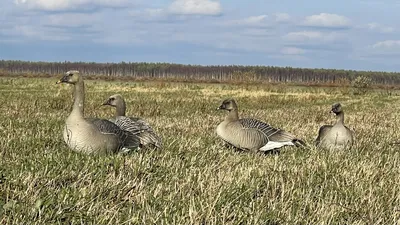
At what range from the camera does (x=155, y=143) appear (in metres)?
7.94

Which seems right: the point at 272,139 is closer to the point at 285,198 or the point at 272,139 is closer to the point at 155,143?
the point at 155,143

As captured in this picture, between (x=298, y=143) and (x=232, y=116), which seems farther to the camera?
(x=232, y=116)

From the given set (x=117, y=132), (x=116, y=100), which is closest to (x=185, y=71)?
(x=116, y=100)

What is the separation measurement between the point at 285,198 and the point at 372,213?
29.5 inches

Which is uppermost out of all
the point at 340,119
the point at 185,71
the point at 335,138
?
the point at 340,119

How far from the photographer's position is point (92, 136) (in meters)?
6.82

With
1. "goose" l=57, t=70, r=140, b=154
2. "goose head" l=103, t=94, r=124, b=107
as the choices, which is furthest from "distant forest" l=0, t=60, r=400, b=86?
"goose" l=57, t=70, r=140, b=154

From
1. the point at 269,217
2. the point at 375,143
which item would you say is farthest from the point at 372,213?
the point at 375,143

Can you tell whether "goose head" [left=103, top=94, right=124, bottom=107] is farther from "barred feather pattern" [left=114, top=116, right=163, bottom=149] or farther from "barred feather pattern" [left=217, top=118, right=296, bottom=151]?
"barred feather pattern" [left=217, top=118, right=296, bottom=151]

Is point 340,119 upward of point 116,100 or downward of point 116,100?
downward

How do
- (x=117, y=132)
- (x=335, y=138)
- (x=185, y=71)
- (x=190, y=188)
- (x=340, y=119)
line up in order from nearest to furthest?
(x=190, y=188)
(x=117, y=132)
(x=335, y=138)
(x=340, y=119)
(x=185, y=71)

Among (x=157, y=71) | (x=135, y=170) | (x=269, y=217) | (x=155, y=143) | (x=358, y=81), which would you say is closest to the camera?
(x=269, y=217)

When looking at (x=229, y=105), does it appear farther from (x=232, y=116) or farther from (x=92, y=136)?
(x=92, y=136)

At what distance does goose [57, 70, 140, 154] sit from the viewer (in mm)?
6777
